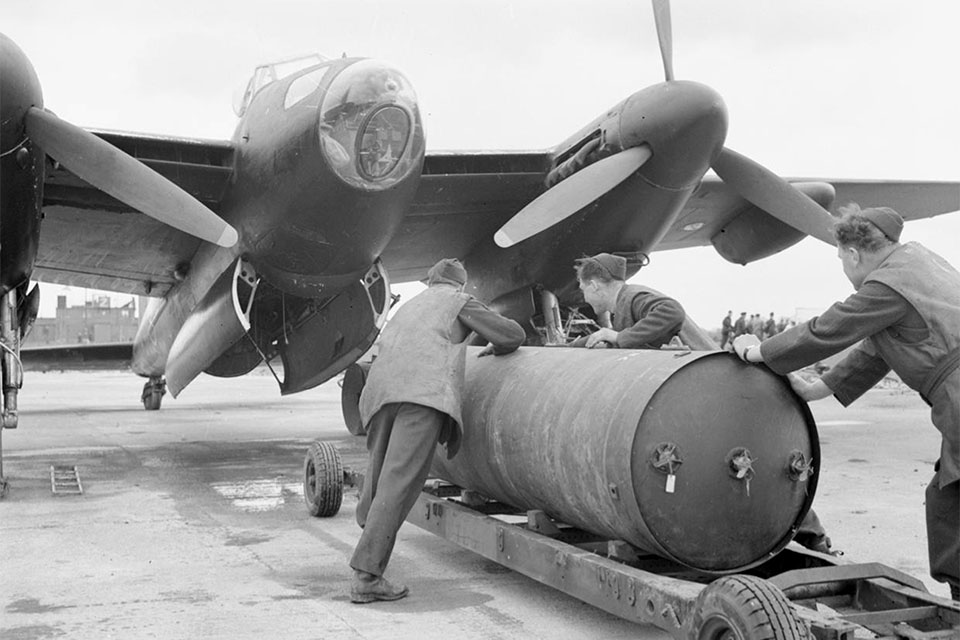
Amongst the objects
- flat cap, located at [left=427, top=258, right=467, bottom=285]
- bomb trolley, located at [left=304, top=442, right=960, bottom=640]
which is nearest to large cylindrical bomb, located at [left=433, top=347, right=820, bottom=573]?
bomb trolley, located at [left=304, top=442, right=960, bottom=640]

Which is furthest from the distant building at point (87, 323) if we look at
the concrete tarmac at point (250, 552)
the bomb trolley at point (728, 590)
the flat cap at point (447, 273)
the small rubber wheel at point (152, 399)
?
the bomb trolley at point (728, 590)

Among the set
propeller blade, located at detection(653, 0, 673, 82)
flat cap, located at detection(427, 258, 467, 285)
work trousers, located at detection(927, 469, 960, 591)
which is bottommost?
work trousers, located at detection(927, 469, 960, 591)

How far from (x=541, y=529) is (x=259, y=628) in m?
1.54

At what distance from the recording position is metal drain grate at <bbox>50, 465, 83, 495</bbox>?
8891 millimetres

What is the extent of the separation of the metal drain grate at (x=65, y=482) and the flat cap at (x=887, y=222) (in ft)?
25.1

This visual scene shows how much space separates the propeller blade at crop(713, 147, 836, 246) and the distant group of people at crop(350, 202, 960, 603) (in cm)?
429

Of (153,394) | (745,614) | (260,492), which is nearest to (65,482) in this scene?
(260,492)

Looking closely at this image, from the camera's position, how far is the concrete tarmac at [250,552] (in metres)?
4.64

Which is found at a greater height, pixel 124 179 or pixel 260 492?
pixel 124 179

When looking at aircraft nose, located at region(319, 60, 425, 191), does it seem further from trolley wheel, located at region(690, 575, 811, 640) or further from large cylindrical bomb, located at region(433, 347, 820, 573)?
trolley wheel, located at region(690, 575, 811, 640)

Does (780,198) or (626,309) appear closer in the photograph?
(626,309)

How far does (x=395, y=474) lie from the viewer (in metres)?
5.09

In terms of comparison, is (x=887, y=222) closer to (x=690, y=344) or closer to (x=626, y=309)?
(x=626, y=309)

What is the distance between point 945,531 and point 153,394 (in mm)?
18414
